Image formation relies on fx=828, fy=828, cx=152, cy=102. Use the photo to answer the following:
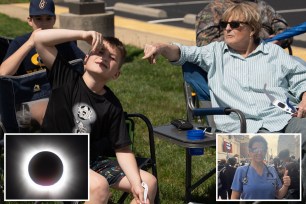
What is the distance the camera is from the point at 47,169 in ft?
13.0

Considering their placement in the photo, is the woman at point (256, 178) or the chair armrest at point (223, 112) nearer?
the woman at point (256, 178)

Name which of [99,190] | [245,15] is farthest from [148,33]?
[99,190]

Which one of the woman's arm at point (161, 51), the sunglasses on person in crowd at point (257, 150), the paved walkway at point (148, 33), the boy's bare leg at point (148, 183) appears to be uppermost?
the woman's arm at point (161, 51)

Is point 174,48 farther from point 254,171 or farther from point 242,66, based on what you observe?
point 254,171

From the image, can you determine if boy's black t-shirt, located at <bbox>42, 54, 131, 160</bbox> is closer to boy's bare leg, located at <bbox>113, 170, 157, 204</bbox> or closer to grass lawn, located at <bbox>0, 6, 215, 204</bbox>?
boy's bare leg, located at <bbox>113, 170, 157, 204</bbox>

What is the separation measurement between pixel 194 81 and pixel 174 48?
36 cm

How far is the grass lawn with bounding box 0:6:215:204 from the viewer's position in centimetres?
635

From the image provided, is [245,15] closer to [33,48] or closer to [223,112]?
[223,112]

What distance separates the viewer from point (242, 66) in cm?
584

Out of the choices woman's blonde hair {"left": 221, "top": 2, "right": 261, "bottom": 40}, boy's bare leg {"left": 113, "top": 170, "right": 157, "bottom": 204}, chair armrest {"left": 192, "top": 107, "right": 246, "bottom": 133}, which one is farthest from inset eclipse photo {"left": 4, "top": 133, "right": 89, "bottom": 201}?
woman's blonde hair {"left": 221, "top": 2, "right": 261, "bottom": 40}

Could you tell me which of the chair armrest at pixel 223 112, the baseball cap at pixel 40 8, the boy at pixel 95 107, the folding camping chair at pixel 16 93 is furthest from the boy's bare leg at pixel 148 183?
the baseball cap at pixel 40 8

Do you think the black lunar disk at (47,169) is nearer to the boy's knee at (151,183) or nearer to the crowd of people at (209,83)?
the crowd of people at (209,83)

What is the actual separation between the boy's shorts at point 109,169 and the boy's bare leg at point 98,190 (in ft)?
0.72

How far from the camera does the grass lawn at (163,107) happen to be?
Answer: 250 inches
